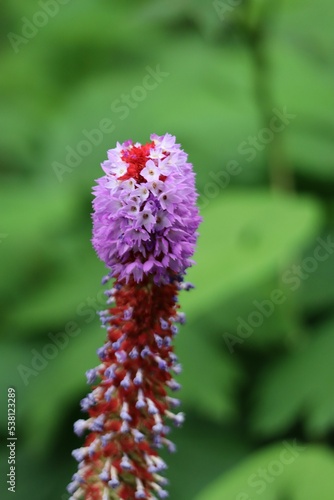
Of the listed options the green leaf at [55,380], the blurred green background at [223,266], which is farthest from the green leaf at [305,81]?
the green leaf at [55,380]

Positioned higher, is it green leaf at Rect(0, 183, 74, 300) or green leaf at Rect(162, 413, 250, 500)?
green leaf at Rect(0, 183, 74, 300)

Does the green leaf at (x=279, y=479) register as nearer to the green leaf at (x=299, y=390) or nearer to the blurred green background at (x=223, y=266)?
the blurred green background at (x=223, y=266)

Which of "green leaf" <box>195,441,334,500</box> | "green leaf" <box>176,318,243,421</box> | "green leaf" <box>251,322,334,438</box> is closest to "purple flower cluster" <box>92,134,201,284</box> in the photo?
"green leaf" <box>195,441,334,500</box>

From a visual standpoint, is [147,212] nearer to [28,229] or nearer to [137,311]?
[137,311]

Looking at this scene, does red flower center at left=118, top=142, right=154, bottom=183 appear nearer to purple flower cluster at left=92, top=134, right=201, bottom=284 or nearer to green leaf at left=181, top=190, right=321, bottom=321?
purple flower cluster at left=92, top=134, right=201, bottom=284

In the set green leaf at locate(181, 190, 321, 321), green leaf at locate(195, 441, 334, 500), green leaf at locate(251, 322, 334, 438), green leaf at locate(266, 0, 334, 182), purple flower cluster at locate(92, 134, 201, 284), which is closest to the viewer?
purple flower cluster at locate(92, 134, 201, 284)

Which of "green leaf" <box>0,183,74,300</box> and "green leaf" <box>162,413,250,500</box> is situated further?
"green leaf" <box>0,183,74,300</box>

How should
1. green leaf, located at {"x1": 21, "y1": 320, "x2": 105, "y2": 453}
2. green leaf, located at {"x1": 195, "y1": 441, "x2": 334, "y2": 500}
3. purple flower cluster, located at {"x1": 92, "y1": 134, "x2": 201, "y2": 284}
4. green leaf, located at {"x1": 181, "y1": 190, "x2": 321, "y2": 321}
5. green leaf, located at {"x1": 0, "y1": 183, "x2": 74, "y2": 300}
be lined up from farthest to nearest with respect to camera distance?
green leaf, located at {"x1": 0, "y1": 183, "x2": 74, "y2": 300}
green leaf, located at {"x1": 21, "y1": 320, "x2": 105, "y2": 453}
green leaf, located at {"x1": 181, "y1": 190, "x2": 321, "y2": 321}
green leaf, located at {"x1": 195, "y1": 441, "x2": 334, "y2": 500}
purple flower cluster, located at {"x1": 92, "y1": 134, "x2": 201, "y2": 284}
